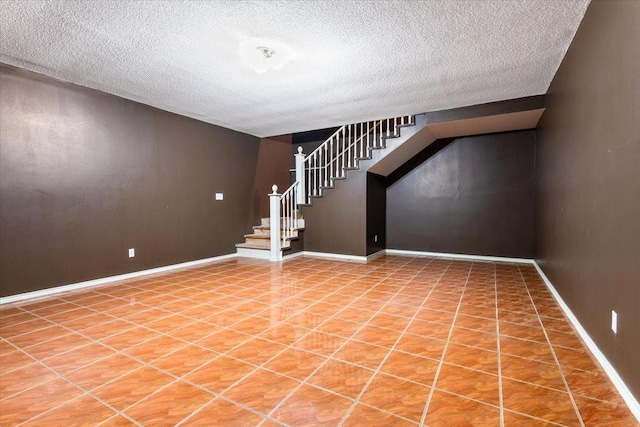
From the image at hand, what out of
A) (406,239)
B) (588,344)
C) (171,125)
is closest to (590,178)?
(588,344)

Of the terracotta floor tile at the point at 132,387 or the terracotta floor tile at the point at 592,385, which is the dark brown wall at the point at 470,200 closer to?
the terracotta floor tile at the point at 592,385

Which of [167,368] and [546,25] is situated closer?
[167,368]

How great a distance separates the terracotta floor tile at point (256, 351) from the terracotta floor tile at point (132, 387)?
0.47m

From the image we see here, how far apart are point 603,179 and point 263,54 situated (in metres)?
3.01

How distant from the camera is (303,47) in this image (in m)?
3.05

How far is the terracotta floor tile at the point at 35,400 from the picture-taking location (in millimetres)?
1616

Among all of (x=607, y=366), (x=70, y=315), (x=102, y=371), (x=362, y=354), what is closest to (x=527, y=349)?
(x=607, y=366)

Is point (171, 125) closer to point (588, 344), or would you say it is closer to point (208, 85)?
point (208, 85)

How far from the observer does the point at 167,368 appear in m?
2.08

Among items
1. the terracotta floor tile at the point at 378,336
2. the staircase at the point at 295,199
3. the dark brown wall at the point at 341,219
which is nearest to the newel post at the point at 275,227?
the staircase at the point at 295,199

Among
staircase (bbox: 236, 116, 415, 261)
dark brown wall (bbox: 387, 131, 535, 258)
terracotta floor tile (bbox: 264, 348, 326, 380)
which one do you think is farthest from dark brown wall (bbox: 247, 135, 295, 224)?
terracotta floor tile (bbox: 264, 348, 326, 380)

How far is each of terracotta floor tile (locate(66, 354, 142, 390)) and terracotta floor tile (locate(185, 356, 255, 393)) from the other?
0.46 m

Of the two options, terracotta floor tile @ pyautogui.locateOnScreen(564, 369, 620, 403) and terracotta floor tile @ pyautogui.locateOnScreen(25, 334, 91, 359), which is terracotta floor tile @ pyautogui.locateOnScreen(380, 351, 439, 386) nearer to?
terracotta floor tile @ pyautogui.locateOnScreen(564, 369, 620, 403)

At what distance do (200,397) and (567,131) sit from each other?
3841 millimetres
